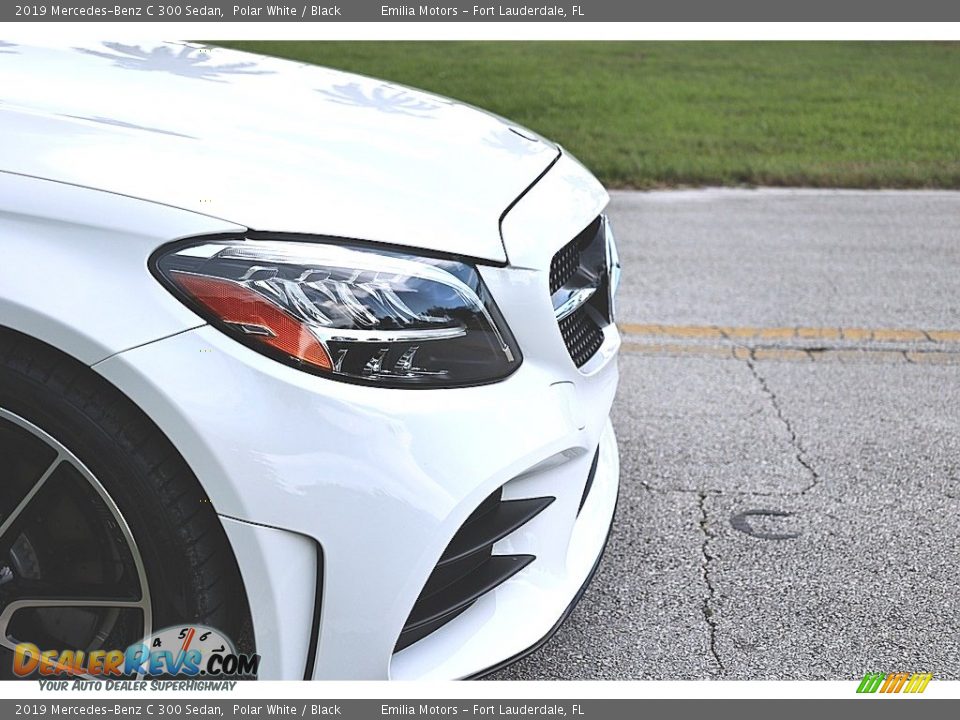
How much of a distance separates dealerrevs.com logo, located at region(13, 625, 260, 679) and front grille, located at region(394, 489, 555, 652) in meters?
0.32

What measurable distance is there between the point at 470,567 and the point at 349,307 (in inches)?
21.2

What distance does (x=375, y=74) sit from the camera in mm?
11523

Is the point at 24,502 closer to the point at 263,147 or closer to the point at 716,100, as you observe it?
the point at 263,147

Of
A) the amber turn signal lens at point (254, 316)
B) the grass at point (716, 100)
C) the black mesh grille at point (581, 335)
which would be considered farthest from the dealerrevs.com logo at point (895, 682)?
the grass at point (716, 100)

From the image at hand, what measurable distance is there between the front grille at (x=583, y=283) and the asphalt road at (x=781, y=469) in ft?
2.34

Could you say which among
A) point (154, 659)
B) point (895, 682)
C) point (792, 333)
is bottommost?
point (792, 333)

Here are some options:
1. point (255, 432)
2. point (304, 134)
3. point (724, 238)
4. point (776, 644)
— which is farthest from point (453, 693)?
point (724, 238)

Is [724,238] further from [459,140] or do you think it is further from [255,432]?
[255,432]

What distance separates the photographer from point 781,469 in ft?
11.1

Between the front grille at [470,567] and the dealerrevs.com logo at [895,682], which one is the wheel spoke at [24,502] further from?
the dealerrevs.com logo at [895,682]

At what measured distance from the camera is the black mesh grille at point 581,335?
7.30 feet

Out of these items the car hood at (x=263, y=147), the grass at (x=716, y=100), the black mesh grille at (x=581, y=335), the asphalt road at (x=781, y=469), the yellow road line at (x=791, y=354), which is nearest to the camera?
the car hood at (x=263, y=147)

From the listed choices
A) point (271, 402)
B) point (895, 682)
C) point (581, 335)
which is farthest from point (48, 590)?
point (895, 682)

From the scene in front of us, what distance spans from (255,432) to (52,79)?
1024 millimetres
